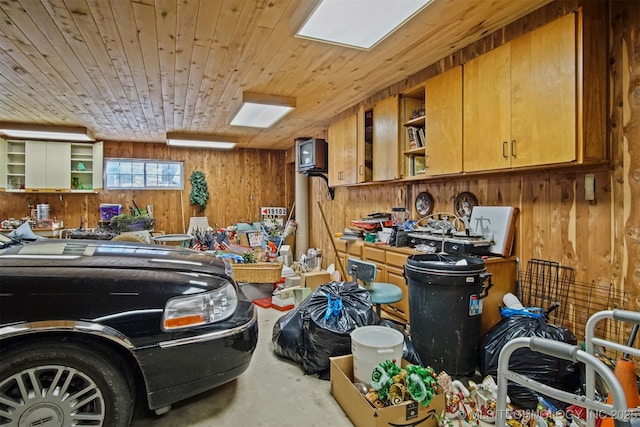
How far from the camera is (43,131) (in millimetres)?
5176

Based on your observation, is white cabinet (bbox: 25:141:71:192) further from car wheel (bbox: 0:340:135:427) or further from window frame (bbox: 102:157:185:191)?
car wheel (bbox: 0:340:135:427)

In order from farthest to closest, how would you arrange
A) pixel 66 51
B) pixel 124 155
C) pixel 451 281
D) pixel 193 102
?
pixel 124 155 < pixel 193 102 < pixel 66 51 < pixel 451 281

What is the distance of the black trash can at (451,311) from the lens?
2.17 metres

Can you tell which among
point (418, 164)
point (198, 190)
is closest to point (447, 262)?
point (418, 164)

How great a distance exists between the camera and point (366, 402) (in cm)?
169

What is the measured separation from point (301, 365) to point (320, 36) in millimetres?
2357

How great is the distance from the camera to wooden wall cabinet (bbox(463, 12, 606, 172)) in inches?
77.7

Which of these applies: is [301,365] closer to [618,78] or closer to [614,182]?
[614,182]

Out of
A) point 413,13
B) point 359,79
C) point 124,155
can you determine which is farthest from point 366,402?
point 124,155

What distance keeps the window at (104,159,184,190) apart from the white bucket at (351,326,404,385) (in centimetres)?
602

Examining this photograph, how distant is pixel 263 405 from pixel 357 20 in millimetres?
2443

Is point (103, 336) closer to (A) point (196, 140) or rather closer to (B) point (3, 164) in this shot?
(A) point (196, 140)

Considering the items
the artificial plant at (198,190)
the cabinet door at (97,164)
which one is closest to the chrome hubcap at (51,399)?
the cabinet door at (97,164)

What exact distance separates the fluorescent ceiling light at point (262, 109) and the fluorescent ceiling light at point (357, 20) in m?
1.54
